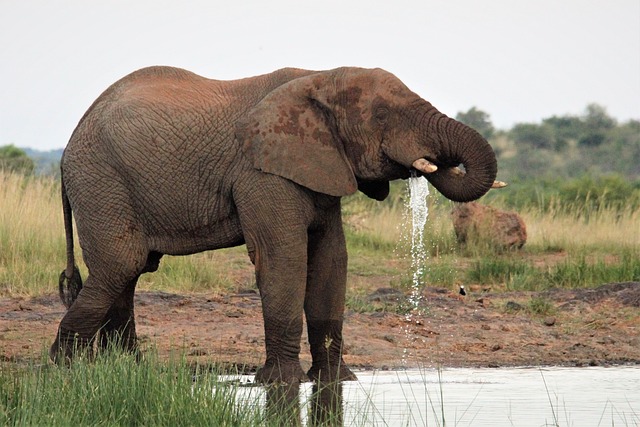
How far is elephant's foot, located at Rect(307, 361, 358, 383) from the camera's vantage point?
28.7ft

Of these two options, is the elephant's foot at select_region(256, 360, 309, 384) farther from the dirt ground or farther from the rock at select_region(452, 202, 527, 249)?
the rock at select_region(452, 202, 527, 249)

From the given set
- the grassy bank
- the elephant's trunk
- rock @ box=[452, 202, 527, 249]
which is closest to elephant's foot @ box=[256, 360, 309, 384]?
the elephant's trunk

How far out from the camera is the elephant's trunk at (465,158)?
781cm

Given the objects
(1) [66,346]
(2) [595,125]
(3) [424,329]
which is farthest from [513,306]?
(2) [595,125]

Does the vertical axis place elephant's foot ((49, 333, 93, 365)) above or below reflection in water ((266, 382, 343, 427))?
above

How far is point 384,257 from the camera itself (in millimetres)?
15883

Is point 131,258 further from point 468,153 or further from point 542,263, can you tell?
point 542,263

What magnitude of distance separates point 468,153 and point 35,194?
9785mm

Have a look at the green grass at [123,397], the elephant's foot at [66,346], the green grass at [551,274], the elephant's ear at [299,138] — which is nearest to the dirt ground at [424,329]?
the elephant's foot at [66,346]

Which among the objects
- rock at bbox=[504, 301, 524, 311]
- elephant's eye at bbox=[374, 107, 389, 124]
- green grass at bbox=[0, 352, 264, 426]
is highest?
elephant's eye at bbox=[374, 107, 389, 124]

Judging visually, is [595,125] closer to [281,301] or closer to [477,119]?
[477,119]

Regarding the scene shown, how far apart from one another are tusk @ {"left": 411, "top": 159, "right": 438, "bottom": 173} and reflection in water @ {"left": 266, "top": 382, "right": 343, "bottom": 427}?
125 centimetres

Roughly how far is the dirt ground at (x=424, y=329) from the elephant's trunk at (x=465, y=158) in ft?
6.81

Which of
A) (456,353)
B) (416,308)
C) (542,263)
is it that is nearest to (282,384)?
(456,353)
